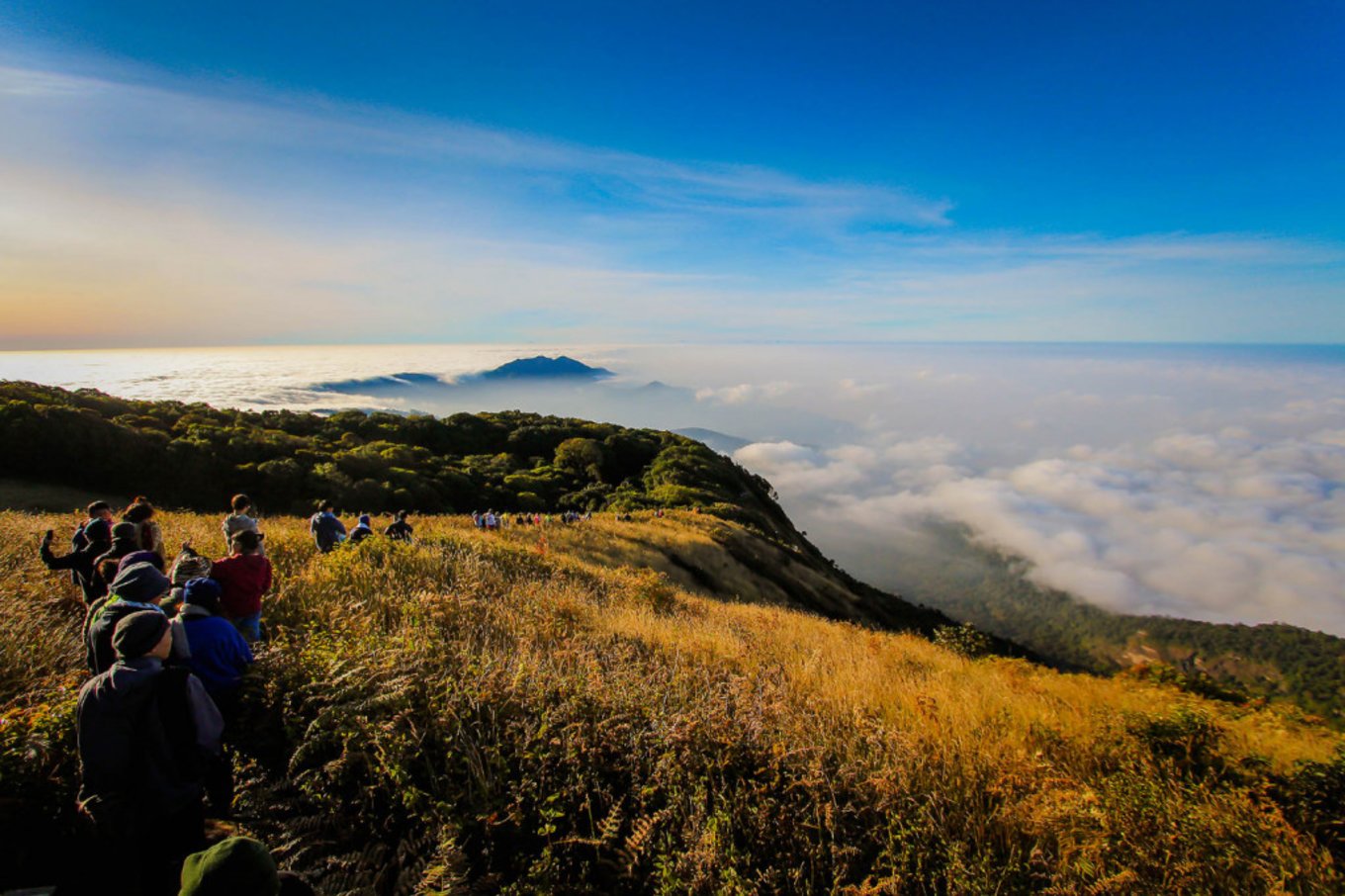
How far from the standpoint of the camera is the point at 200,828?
3449mm

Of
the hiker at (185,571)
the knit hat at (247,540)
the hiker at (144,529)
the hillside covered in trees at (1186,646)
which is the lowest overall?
the hillside covered in trees at (1186,646)

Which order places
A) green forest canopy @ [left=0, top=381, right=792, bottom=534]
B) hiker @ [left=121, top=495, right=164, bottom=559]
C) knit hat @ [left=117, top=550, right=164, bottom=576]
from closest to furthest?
knit hat @ [left=117, top=550, right=164, bottom=576] < hiker @ [left=121, top=495, right=164, bottom=559] < green forest canopy @ [left=0, top=381, right=792, bottom=534]

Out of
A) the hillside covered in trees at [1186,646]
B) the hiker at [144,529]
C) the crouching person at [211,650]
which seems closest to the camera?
the crouching person at [211,650]

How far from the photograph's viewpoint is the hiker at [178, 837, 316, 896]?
2113mm

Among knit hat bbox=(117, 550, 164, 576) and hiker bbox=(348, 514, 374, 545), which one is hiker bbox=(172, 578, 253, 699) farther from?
hiker bbox=(348, 514, 374, 545)

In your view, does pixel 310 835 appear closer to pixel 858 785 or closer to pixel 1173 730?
pixel 858 785

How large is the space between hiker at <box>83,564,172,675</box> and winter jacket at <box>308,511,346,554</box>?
467 cm

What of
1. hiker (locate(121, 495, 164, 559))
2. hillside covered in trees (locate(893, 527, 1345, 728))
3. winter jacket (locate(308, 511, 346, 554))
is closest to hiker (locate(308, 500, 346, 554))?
winter jacket (locate(308, 511, 346, 554))

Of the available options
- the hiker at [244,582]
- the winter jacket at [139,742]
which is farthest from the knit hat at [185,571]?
the winter jacket at [139,742]

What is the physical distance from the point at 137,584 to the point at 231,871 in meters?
2.76

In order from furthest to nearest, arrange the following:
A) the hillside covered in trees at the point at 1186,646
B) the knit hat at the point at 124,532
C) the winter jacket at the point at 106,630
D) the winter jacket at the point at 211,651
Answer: the hillside covered in trees at the point at 1186,646 → the knit hat at the point at 124,532 → the winter jacket at the point at 211,651 → the winter jacket at the point at 106,630

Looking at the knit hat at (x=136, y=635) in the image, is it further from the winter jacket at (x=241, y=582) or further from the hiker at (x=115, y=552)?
the hiker at (x=115, y=552)

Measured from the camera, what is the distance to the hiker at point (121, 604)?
11.4ft

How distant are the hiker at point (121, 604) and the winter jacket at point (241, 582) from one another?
734mm
